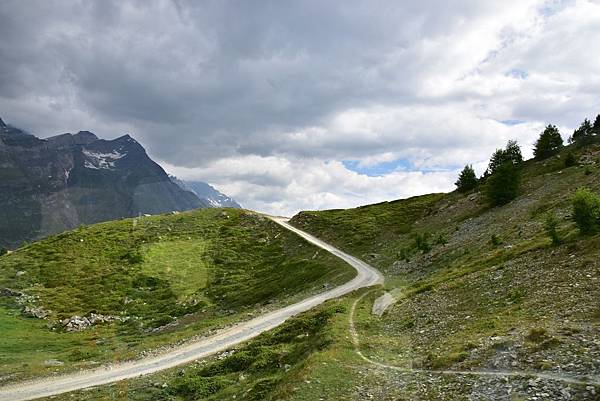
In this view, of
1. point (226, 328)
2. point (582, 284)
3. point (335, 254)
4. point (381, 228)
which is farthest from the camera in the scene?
point (381, 228)

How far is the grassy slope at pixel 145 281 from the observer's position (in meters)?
55.7

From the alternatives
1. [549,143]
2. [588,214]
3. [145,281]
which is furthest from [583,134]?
[145,281]

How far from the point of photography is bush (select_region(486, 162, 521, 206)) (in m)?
77.6

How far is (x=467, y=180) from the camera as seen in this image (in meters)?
108

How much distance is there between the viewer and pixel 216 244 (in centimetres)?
10675

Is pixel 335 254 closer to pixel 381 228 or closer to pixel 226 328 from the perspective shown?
pixel 381 228

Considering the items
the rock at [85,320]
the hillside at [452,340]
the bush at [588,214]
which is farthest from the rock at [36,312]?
the bush at [588,214]

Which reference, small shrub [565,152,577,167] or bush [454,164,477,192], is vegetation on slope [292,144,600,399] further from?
bush [454,164,477,192]

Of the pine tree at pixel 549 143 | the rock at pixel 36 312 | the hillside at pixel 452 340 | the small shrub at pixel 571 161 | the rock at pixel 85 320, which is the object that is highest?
the pine tree at pixel 549 143

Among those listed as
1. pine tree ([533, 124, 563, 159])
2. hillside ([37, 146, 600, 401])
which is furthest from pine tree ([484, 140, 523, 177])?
hillside ([37, 146, 600, 401])

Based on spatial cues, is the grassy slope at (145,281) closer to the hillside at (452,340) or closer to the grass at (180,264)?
the grass at (180,264)

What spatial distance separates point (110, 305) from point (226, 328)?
124 ft

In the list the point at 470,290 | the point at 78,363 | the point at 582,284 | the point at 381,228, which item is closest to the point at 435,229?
the point at 381,228

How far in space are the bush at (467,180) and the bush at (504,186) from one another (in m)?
27.2
